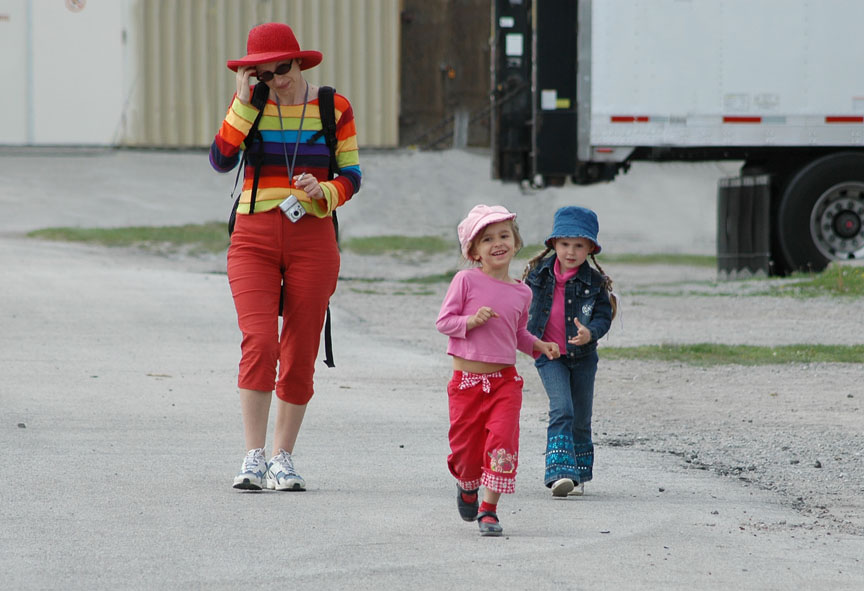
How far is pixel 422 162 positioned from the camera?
29.5 m

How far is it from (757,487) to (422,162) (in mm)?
23618

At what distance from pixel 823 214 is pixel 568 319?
11.2 meters

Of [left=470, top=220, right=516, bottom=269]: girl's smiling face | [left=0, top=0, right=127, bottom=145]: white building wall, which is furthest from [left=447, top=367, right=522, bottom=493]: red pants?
[left=0, top=0, right=127, bottom=145]: white building wall

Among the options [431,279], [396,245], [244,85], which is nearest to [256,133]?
A: [244,85]

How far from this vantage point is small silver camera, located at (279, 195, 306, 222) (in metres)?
5.83

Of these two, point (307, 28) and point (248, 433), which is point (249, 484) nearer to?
point (248, 433)

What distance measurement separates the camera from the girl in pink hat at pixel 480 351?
17.2 feet

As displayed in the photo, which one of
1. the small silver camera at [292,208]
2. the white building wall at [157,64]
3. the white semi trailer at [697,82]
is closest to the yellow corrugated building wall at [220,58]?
the white building wall at [157,64]

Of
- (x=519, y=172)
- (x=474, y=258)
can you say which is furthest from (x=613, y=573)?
(x=519, y=172)

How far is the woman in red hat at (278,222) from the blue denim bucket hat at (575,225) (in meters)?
0.87

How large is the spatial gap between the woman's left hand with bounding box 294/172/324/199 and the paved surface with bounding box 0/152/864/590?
1.22 m

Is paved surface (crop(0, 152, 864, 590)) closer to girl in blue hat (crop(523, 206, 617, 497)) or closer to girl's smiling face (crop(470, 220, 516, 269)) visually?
girl in blue hat (crop(523, 206, 617, 497))

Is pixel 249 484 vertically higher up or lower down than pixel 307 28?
lower down

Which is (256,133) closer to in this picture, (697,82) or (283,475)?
(283,475)
